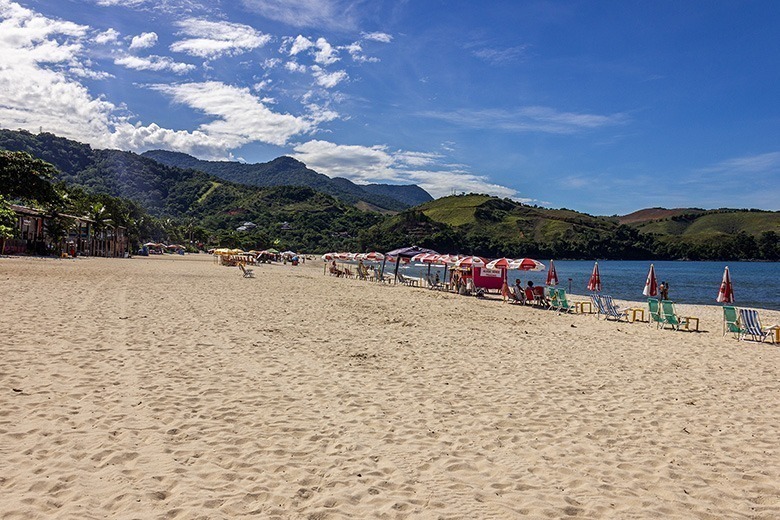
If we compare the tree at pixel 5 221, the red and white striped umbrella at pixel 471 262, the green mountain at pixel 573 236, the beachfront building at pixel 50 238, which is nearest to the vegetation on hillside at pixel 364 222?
the green mountain at pixel 573 236

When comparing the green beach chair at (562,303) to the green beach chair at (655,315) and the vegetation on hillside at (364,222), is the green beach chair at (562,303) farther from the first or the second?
the vegetation on hillside at (364,222)

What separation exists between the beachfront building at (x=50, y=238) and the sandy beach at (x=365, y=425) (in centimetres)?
3082

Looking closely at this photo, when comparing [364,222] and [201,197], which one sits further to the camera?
[201,197]

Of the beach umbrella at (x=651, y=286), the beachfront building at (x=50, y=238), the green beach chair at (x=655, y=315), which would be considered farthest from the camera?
the beachfront building at (x=50, y=238)

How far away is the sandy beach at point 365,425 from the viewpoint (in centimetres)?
355

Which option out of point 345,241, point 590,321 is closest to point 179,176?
point 345,241

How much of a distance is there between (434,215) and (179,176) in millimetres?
102196

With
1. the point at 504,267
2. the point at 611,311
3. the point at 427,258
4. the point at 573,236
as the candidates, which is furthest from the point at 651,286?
the point at 573,236

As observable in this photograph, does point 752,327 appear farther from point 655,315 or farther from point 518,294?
point 518,294

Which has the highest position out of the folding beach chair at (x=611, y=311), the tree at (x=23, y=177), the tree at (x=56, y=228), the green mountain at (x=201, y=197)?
the green mountain at (x=201, y=197)

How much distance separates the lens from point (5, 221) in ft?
101

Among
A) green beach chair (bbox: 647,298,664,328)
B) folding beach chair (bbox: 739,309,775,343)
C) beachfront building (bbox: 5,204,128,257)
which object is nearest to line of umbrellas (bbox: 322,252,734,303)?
green beach chair (bbox: 647,298,664,328)

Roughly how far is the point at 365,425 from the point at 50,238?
140ft

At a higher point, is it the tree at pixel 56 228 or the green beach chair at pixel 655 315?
the tree at pixel 56 228
